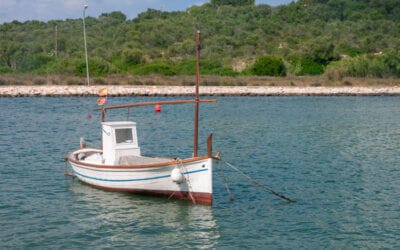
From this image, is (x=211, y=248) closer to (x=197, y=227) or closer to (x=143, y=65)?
(x=197, y=227)

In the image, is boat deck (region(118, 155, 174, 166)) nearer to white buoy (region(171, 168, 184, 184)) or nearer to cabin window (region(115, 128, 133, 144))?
cabin window (region(115, 128, 133, 144))

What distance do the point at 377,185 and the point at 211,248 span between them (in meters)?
8.68

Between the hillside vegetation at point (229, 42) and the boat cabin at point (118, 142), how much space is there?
183 feet

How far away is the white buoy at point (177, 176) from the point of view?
17438 mm

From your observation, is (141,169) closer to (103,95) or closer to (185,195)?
(185,195)

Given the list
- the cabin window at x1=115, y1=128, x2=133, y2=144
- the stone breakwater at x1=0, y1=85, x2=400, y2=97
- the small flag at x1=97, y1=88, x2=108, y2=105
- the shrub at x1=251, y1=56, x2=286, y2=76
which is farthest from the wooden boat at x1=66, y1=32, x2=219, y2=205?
the shrub at x1=251, y1=56, x2=286, y2=76

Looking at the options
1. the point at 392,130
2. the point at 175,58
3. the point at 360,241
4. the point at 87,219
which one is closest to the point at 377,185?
the point at 360,241

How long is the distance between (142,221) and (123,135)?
4.19m

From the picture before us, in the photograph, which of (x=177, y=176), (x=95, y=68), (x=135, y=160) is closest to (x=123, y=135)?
(x=135, y=160)

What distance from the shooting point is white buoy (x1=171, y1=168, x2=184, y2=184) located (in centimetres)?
1744

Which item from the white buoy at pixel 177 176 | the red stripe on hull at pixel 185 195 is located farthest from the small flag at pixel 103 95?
the white buoy at pixel 177 176

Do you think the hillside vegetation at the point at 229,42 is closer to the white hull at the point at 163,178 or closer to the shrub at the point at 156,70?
the shrub at the point at 156,70

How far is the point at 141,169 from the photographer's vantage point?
18.2 m

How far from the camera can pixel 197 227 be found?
16.2 m
